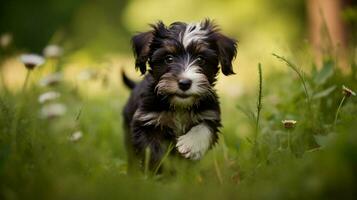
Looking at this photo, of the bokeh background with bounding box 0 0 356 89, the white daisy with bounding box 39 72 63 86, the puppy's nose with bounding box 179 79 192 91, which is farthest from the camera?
the bokeh background with bounding box 0 0 356 89

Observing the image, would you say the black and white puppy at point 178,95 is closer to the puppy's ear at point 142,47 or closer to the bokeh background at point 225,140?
the puppy's ear at point 142,47

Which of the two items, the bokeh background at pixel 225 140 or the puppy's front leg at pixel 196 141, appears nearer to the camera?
the bokeh background at pixel 225 140

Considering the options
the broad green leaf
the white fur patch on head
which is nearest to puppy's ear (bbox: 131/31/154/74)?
the white fur patch on head

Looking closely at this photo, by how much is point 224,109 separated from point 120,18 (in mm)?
17296

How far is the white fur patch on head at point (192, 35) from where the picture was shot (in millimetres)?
4918

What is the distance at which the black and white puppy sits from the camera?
4.80 metres

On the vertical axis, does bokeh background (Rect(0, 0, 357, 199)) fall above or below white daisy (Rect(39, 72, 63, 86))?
below

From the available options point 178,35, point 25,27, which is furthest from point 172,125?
point 25,27

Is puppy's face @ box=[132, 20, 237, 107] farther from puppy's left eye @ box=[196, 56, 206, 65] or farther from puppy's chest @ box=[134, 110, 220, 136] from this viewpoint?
puppy's chest @ box=[134, 110, 220, 136]

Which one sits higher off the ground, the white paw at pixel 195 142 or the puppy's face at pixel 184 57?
the puppy's face at pixel 184 57

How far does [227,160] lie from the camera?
184 inches

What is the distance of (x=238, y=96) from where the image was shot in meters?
8.94

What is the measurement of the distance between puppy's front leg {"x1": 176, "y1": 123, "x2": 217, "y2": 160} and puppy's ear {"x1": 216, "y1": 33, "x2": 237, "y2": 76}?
0.51 metres

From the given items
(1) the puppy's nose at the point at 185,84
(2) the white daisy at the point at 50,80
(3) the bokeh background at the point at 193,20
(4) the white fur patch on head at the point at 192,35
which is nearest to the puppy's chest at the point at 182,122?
(1) the puppy's nose at the point at 185,84
